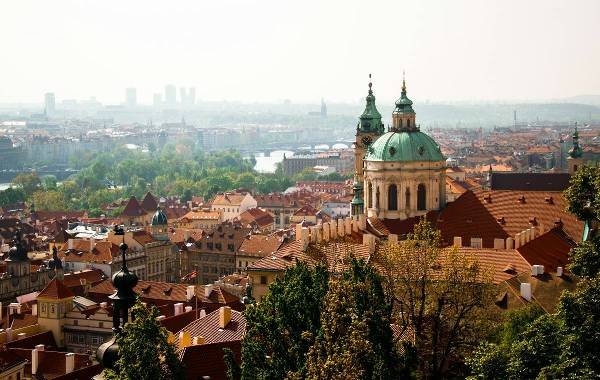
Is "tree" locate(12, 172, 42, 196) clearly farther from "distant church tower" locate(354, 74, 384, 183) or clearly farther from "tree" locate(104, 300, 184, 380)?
"tree" locate(104, 300, 184, 380)

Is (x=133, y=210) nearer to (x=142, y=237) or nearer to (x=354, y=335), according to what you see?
(x=142, y=237)

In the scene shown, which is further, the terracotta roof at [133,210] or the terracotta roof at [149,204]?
the terracotta roof at [149,204]

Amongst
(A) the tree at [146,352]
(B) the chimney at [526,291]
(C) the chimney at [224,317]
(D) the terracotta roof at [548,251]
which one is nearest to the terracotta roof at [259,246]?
(D) the terracotta roof at [548,251]

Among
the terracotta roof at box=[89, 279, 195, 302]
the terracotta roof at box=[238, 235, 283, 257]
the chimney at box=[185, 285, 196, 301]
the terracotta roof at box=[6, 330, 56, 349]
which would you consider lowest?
the terracotta roof at box=[238, 235, 283, 257]

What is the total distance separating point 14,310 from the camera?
2547 inches

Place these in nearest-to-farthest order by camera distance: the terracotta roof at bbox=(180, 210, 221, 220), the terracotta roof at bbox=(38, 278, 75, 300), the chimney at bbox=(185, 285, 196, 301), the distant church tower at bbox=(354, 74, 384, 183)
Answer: the terracotta roof at bbox=(38, 278, 75, 300) < the chimney at bbox=(185, 285, 196, 301) < the distant church tower at bbox=(354, 74, 384, 183) < the terracotta roof at bbox=(180, 210, 221, 220)

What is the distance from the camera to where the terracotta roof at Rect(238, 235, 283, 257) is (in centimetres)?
9388

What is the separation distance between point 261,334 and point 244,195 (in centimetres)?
11676

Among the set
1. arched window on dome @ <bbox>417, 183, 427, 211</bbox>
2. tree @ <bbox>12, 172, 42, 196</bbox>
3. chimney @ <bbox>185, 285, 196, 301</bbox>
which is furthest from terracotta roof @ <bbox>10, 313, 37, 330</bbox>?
tree @ <bbox>12, 172, 42, 196</bbox>

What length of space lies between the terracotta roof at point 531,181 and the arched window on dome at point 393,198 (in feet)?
100

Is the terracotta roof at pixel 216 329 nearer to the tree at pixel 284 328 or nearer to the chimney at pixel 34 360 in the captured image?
the chimney at pixel 34 360

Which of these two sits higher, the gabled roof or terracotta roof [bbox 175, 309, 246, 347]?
terracotta roof [bbox 175, 309, 246, 347]

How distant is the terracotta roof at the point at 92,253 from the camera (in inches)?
3423

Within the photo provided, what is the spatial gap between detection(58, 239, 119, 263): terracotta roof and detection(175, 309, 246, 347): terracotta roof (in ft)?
131
